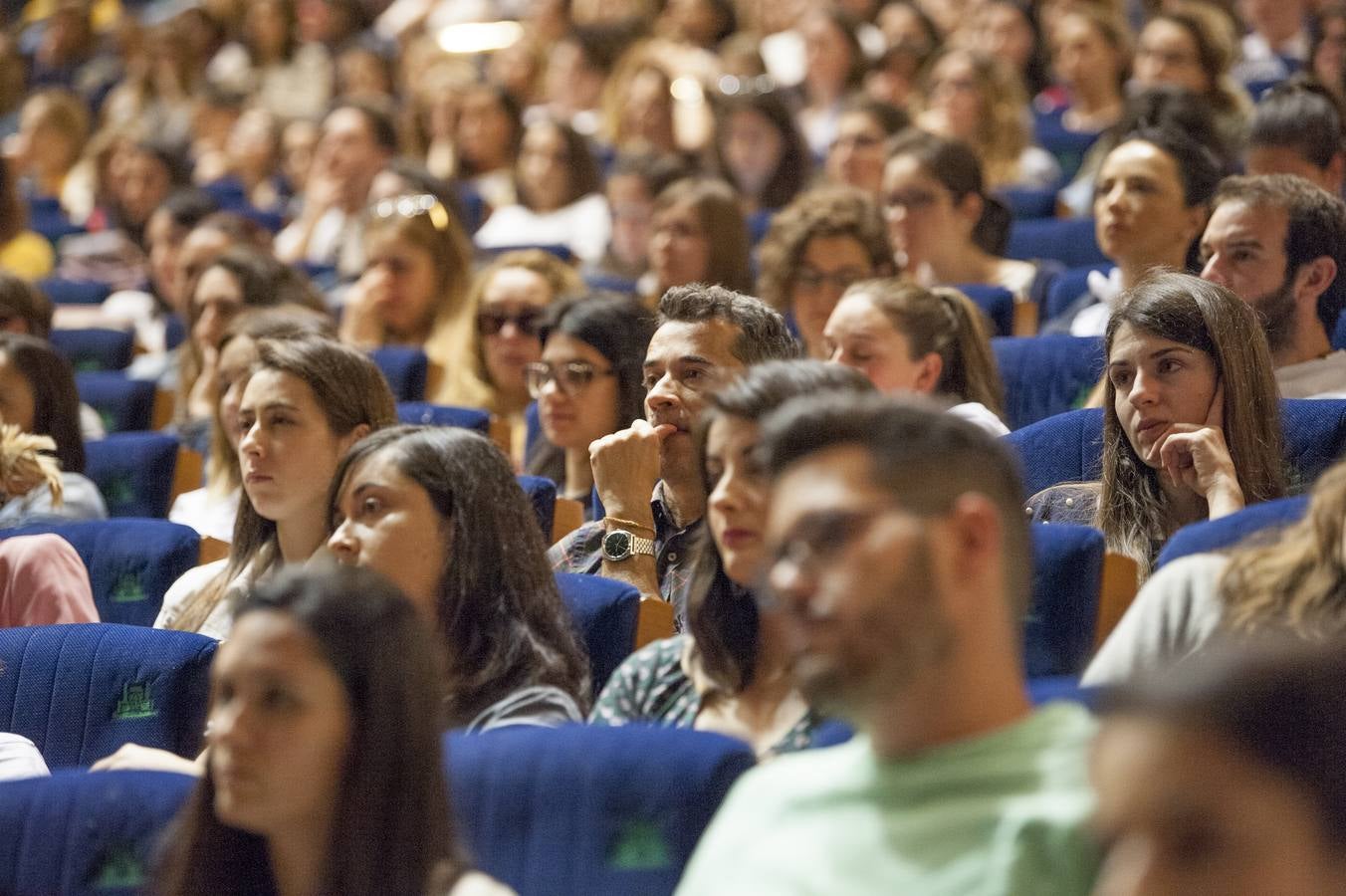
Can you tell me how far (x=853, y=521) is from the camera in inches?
46.2

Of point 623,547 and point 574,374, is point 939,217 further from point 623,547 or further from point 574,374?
point 623,547

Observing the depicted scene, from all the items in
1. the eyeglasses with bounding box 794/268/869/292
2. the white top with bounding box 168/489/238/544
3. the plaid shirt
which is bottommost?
the white top with bounding box 168/489/238/544

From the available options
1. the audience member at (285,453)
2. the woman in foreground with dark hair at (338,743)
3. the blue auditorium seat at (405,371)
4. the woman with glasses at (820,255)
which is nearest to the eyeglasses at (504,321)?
the blue auditorium seat at (405,371)

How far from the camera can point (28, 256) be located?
5141mm

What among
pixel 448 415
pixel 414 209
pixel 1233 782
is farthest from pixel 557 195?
pixel 1233 782

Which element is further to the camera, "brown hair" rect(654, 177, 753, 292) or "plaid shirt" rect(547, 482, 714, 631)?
"brown hair" rect(654, 177, 753, 292)

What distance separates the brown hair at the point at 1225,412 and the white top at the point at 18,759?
3.74 ft

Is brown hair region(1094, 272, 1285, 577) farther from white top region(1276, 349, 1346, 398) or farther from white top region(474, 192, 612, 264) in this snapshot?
white top region(474, 192, 612, 264)

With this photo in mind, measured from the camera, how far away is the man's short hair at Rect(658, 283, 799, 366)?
2371mm

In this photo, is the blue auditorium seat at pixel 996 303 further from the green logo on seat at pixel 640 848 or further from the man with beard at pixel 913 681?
the man with beard at pixel 913 681

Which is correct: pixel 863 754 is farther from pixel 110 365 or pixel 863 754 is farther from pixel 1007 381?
pixel 110 365

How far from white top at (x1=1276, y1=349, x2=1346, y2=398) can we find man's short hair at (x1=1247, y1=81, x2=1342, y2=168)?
2.70ft

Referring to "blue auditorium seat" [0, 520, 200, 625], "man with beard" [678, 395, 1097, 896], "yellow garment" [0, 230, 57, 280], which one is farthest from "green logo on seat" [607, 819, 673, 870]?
"yellow garment" [0, 230, 57, 280]

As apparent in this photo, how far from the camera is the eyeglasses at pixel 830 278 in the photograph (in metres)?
3.37
